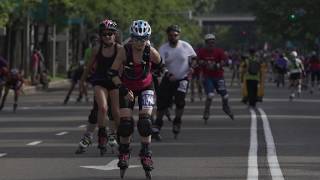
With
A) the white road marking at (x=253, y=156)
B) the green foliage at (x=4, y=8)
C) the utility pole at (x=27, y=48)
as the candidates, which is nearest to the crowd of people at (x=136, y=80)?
the white road marking at (x=253, y=156)

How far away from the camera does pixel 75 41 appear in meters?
72.5

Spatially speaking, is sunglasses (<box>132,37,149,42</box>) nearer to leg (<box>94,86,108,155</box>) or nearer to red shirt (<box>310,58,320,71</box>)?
leg (<box>94,86,108,155</box>)

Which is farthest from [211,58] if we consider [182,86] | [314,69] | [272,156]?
[314,69]

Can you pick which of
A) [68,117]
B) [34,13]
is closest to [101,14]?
[34,13]

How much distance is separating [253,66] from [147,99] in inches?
641

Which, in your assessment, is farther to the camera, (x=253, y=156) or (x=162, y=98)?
(x=162, y=98)

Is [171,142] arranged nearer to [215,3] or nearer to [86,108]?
[86,108]

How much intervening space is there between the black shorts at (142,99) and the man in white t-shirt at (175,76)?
5363mm

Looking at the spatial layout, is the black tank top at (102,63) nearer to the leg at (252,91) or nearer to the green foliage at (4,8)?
the leg at (252,91)

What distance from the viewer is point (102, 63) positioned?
1598cm

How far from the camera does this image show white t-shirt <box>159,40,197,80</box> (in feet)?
64.8

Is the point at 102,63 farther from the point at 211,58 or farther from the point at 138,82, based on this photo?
the point at 211,58

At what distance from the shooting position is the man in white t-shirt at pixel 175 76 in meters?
19.7

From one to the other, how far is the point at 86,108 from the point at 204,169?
17336 millimetres
